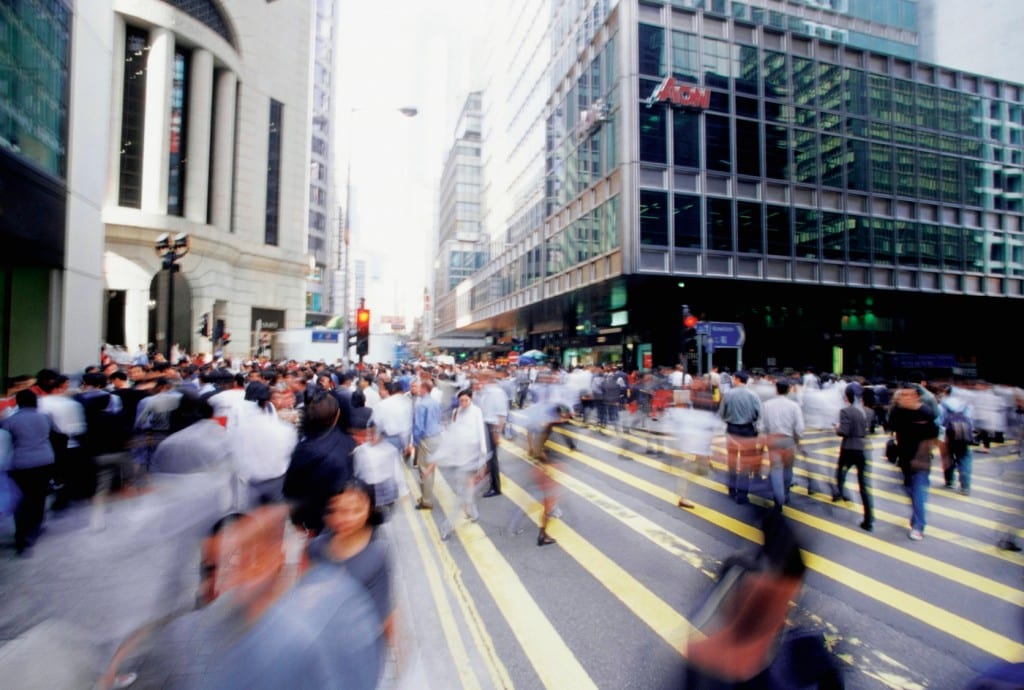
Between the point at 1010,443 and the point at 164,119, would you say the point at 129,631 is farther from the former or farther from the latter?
the point at 164,119

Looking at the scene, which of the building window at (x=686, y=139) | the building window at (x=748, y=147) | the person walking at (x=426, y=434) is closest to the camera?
the person walking at (x=426, y=434)

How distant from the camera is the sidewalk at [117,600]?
3.74m

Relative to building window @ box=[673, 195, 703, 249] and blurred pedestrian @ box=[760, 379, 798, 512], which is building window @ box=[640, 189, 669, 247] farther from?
blurred pedestrian @ box=[760, 379, 798, 512]

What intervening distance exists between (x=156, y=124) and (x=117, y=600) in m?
31.3

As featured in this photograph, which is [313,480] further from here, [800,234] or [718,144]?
[800,234]

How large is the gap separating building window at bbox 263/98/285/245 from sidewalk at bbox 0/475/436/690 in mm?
36268

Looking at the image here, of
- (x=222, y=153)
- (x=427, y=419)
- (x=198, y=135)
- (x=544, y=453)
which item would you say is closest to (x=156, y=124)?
(x=198, y=135)

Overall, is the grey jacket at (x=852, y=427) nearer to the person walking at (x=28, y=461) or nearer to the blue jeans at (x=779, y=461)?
the blue jeans at (x=779, y=461)

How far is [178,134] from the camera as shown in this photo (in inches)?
1188

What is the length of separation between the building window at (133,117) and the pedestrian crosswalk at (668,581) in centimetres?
2882

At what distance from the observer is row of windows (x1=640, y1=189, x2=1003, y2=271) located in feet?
83.0

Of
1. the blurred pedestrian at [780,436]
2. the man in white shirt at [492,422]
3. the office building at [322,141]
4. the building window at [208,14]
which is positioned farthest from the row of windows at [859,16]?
the office building at [322,141]

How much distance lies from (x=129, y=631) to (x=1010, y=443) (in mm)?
19602

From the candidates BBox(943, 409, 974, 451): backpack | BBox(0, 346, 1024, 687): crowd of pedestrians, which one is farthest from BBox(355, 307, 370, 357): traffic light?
BBox(943, 409, 974, 451): backpack
